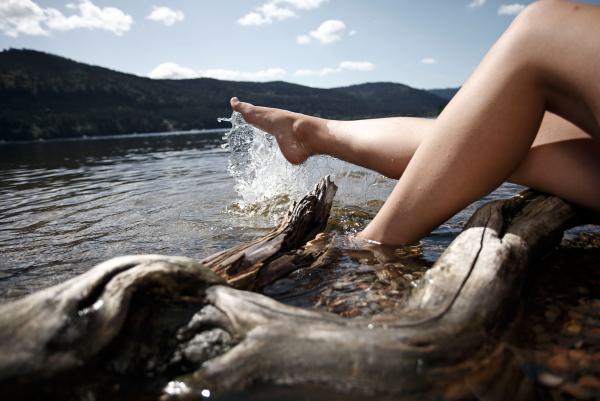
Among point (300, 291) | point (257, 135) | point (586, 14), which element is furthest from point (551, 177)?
point (257, 135)

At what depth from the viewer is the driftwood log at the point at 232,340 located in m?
Answer: 0.86

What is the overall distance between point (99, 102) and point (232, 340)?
66415mm

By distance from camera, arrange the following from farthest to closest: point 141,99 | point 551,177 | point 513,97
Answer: point 141,99 → point 551,177 → point 513,97

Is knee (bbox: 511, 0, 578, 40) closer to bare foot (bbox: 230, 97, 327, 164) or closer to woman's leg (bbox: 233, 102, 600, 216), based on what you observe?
woman's leg (bbox: 233, 102, 600, 216)

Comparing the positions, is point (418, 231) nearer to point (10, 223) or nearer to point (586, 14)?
point (586, 14)

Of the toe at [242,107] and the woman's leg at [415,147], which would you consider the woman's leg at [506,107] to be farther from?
the toe at [242,107]

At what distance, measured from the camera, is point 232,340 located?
0.96 m

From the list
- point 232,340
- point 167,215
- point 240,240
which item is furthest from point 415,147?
point 167,215

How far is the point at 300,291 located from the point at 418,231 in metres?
0.60

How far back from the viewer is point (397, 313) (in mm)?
1066

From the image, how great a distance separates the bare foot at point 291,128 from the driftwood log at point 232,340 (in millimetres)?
1834

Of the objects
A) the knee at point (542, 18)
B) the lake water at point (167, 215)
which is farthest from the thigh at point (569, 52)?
the lake water at point (167, 215)

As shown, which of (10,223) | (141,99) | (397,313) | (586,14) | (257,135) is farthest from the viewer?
(141,99)

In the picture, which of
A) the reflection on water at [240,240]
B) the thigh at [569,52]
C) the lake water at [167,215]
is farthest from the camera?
the lake water at [167,215]
